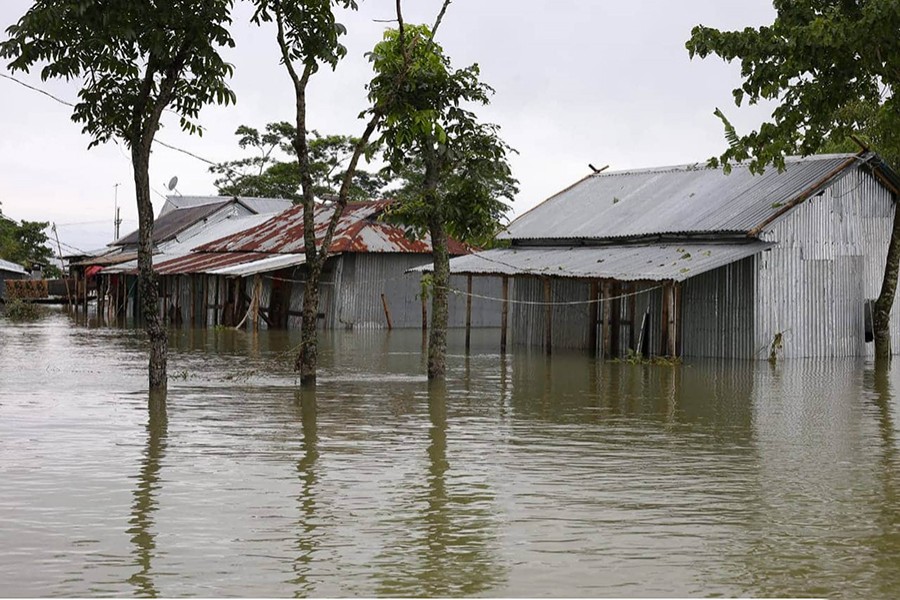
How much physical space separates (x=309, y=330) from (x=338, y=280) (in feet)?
64.7

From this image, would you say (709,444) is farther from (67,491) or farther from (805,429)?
(67,491)

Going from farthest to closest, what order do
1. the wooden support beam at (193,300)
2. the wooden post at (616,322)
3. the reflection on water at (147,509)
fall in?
the wooden support beam at (193,300) → the wooden post at (616,322) → the reflection on water at (147,509)

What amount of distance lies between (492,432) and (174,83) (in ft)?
23.0

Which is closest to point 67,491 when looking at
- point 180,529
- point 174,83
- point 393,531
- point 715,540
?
point 180,529

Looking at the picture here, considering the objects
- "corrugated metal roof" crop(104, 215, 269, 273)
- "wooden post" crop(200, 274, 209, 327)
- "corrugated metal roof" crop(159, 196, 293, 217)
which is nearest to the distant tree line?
"corrugated metal roof" crop(159, 196, 293, 217)

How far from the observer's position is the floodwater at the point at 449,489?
314 inches

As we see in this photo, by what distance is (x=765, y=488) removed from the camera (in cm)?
1090

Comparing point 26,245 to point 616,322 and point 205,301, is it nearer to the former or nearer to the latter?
point 205,301

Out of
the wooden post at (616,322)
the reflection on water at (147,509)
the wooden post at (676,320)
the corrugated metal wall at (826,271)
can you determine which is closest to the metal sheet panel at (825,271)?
the corrugated metal wall at (826,271)

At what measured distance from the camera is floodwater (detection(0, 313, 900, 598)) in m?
7.98

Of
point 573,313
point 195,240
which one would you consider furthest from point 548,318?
point 195,240

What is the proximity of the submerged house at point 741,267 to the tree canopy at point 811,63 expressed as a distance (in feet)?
3.94

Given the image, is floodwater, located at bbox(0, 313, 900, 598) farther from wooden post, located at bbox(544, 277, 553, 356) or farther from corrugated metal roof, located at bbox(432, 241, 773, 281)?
wooden post, located at bbox(544, 277, 553, 356)

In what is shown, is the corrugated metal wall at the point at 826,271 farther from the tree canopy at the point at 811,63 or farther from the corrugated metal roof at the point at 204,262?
the corrugated metal roof at the point at 204,262
